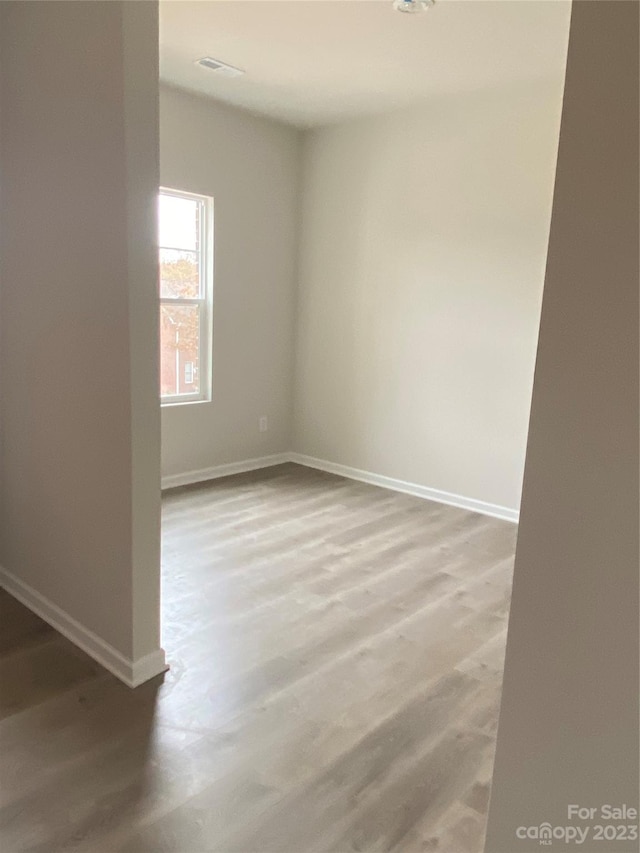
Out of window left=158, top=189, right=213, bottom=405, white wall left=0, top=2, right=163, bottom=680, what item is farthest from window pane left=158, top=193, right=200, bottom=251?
white wall left=0, top=2, right=163, bottom=680

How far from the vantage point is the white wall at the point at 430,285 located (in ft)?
13.3

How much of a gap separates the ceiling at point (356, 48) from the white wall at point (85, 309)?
964 mm

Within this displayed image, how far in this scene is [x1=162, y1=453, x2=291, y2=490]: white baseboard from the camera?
15.5ft

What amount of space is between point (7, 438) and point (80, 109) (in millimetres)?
1471

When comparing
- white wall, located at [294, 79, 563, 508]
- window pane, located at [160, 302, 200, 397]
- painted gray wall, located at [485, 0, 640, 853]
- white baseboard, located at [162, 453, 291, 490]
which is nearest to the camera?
painted gray wall, located at [485, 0, 640, 853]

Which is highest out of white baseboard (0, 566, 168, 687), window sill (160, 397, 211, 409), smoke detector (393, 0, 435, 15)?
smoke detector (393, 0, 435, 15)

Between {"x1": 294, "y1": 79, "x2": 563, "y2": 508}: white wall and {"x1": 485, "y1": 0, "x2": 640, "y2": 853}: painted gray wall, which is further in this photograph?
{"x1": 294, "y1": 79, "x2": 563, "y2": 508}: white wall

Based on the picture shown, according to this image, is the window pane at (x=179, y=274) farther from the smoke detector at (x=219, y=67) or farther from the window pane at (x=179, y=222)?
the smoke detector at (x=219, y=67)

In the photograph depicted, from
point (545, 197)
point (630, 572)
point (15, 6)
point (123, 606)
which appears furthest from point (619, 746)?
point (545, 197)

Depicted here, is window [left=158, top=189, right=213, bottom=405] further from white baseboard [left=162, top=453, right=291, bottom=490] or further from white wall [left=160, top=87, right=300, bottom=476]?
white baseboard [left=162, top=453, right=291, bottom=490]

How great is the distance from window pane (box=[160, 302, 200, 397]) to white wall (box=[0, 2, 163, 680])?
5.95 feet

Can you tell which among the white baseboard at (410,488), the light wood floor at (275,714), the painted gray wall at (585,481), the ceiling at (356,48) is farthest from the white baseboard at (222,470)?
the painted gray wall at (585,481)

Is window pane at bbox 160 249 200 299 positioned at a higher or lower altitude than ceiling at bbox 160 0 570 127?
lower

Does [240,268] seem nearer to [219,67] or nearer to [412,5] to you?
[219,67]
